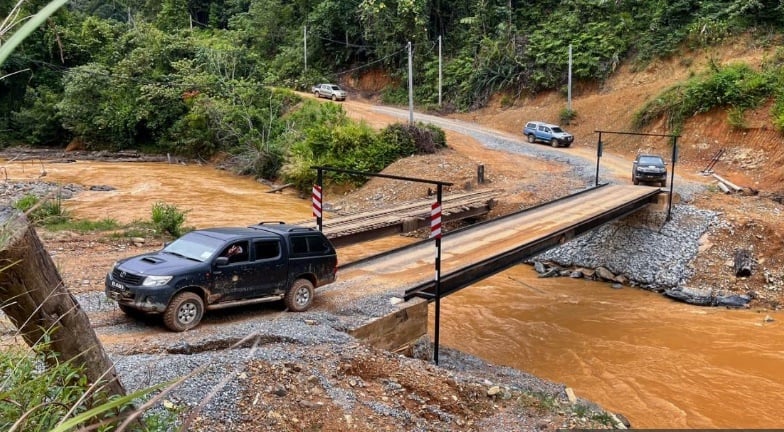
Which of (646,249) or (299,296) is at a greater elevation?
(299,296)

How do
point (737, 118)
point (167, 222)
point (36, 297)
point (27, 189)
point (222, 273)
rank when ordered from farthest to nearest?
point (737, 118) → point (27, 189) → point (167, 222) → point (222, 273) → point (36, 297)

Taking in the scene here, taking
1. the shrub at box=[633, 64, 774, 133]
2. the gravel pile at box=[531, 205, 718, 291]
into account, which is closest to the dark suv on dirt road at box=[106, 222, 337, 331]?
the gravel pile at box=[531, 205, 718, 291]

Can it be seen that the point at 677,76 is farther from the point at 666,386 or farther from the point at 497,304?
the point at 666,386

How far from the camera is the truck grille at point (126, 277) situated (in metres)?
9.52

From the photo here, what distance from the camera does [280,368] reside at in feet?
27.0

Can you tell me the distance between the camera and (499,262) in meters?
14.3

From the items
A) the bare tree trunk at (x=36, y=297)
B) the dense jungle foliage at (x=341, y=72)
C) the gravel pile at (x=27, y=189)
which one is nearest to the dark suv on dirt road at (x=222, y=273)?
the bare tree trunk at (x=36, y=297)

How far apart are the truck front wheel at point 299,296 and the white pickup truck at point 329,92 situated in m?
37.8

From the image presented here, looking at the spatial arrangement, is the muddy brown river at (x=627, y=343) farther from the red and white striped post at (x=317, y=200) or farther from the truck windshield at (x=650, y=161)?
the truck windshield at (x=650, y=161)

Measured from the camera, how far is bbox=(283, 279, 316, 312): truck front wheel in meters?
11.1

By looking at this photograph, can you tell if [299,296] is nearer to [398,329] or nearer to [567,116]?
[398,329]

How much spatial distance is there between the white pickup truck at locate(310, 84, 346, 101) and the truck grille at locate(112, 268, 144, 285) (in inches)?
1541

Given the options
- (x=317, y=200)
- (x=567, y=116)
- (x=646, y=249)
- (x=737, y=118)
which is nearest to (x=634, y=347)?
(x=646, y=249)

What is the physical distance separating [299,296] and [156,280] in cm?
273
